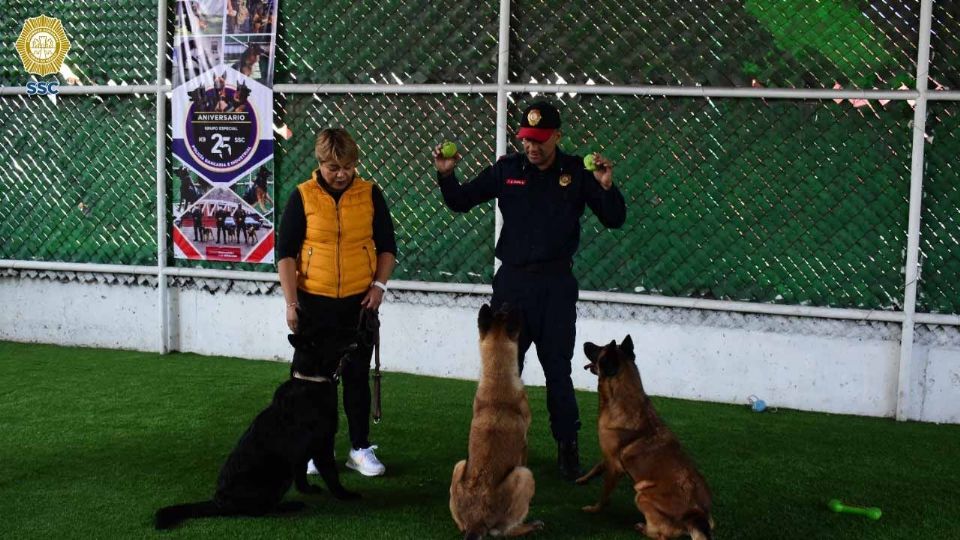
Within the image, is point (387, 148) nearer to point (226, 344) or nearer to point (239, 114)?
point (239, 114)

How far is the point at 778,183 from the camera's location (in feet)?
18.2

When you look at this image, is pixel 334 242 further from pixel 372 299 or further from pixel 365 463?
pixel 365 463

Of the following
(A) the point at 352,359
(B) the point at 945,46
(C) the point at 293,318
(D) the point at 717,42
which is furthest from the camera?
(D) the point at 717,42

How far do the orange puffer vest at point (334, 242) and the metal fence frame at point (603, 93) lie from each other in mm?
2060

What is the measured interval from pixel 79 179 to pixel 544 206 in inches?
185

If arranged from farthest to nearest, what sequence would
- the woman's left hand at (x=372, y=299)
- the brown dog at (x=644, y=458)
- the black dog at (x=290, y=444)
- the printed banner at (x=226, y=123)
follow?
the printed banner at (x=226, y=123) < the woman's left hand at (x=372, y=299) < the black dog at (x=290, y=444) < the brown dog at (x=644, y=458)

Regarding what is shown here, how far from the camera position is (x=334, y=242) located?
404cm

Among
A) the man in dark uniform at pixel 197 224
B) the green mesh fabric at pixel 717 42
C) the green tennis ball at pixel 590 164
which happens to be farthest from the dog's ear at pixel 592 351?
Answer: the man in dark uniform at pixel 197 224

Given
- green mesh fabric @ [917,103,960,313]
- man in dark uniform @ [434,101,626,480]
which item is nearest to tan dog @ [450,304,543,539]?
man in dark uniform @ [434,101,626,480]

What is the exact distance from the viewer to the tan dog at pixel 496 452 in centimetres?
321

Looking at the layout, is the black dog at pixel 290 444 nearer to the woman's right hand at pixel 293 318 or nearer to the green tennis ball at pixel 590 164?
the woman's right hand at pixel 293 318

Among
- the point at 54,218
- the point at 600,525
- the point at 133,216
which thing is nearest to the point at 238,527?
the point at 600,525

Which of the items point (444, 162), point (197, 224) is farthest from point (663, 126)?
point (197, 224)

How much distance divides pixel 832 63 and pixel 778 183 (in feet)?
2.68
